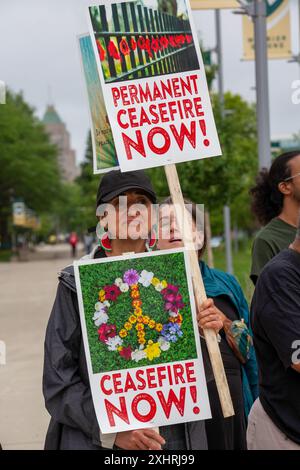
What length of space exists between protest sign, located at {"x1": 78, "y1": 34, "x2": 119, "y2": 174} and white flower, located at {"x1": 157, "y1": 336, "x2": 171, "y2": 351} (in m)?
0.70

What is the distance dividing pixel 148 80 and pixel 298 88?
1.40 meters

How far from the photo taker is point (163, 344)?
2.71 metres

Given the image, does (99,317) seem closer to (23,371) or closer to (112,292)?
(112,292)

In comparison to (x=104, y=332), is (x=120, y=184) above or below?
above

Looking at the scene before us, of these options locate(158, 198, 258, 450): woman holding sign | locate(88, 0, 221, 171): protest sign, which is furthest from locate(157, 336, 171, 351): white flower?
locate(88, 0, 221, 171): protest sign

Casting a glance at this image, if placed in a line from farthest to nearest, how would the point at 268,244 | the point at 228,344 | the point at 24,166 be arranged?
the point at 24,166 → the point at 268,244 → the point at 228,344

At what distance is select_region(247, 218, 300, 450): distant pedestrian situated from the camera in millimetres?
2615

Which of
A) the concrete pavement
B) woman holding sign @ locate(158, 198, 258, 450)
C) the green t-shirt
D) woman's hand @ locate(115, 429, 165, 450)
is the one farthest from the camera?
the concrete pavement

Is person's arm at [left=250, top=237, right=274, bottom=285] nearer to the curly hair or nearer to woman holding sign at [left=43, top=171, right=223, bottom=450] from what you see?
the curly hair

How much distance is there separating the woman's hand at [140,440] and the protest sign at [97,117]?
99 cm

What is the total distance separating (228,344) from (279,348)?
796 mm

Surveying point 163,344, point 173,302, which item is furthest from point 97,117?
point 163,344

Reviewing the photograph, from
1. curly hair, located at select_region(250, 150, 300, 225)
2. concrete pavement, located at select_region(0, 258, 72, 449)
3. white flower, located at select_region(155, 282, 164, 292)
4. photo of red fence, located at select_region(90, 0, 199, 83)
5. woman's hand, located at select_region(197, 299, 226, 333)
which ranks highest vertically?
photo of red fence, located at select_region(90, 0, 199, 83)

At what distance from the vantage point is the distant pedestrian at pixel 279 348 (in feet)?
8.58
